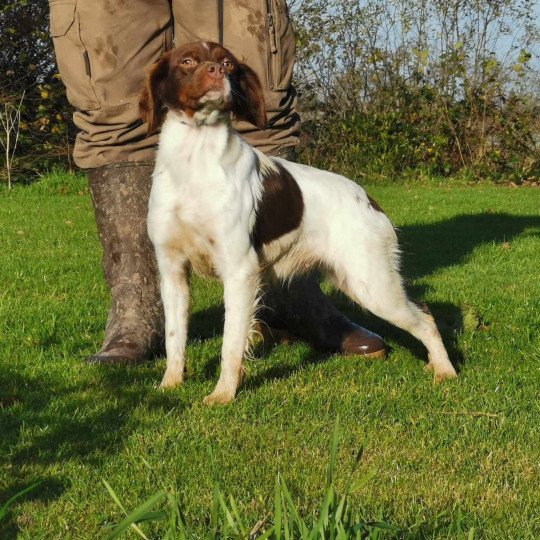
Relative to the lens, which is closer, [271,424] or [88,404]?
[271,424]

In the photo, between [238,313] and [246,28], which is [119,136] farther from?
[238,313]

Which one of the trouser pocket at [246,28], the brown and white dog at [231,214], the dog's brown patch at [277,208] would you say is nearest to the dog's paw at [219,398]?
the brown and white dog at [231,214]

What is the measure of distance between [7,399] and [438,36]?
12261 millimetres

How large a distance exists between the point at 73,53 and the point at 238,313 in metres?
1.55

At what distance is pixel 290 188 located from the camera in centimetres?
379

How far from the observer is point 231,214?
3.50m

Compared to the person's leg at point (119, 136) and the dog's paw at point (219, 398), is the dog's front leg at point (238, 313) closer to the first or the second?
the dog's paw at point (219, 398)

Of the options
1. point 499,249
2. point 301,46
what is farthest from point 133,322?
point 301,46

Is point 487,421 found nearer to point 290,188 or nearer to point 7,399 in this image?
point 290,188

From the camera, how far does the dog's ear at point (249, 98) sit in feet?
11.9

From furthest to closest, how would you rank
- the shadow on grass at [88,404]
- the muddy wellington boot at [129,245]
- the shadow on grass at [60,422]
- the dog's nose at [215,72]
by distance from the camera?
1. the muddy wellington boot at [129,245]
2. the dog's nose at [215,72]
3. the shadow on grass at [88,404]
4. the shadow on grass at [60,422]

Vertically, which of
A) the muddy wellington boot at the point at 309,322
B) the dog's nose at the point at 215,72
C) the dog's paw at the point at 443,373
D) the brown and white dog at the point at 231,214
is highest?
the dog's nose at the point at 215,72

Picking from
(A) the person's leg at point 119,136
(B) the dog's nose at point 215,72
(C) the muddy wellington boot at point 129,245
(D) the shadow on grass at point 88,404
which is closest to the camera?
(D) the shadow on grass at point 88,404

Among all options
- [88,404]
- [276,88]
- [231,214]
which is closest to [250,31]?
[276,88]
